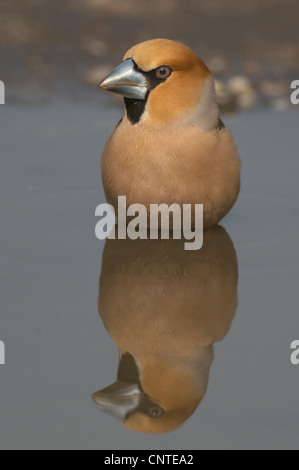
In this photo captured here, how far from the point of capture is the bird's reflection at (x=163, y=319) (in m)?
3.86

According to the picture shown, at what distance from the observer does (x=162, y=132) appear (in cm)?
507

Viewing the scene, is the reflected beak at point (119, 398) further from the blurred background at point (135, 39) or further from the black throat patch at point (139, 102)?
the blurred background at point (135, 39)

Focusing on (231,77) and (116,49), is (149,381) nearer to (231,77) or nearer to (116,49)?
(231,77)

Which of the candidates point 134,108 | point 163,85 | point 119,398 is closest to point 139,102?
point 134,108

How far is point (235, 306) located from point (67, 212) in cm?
134

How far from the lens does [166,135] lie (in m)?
5.06

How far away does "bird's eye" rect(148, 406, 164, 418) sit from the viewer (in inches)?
149

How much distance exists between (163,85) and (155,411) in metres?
1.81

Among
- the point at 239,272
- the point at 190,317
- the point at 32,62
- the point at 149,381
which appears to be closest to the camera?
the point at 149,381

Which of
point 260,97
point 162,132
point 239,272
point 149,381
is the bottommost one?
point 149,381

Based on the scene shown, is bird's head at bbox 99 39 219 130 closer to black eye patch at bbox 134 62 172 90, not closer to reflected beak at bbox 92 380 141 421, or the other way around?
black eye patch at bbox 134 62 172 90

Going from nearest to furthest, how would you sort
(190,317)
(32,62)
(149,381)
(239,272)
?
(149,381) < (190,317) < (239,272) < (32,62)

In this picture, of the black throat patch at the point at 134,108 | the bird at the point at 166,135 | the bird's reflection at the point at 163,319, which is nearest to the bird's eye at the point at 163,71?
the bird at the point at 166,135

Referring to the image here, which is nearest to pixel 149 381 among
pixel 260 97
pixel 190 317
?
pixel 190 317
